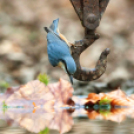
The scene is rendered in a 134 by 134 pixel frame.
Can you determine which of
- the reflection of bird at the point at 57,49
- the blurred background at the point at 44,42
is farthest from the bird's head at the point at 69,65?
the blurred background at the point at 44,42

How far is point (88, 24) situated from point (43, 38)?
4.18 m

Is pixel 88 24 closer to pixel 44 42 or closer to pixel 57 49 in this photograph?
pixel 57 49

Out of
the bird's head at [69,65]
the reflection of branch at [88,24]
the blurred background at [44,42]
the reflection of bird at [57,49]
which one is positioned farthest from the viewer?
the blurred background at [44,42]

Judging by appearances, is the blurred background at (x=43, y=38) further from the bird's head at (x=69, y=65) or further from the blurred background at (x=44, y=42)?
the bird's head at (x=69, y=65)

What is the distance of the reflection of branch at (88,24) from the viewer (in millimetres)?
2631

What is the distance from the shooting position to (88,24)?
263cm

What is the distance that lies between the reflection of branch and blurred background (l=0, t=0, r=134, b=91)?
12.1ft

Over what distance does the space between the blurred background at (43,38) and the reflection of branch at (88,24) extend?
12.1 feet

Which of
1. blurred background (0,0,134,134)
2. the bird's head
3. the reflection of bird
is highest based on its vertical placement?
blurred background (0,0,134,134)

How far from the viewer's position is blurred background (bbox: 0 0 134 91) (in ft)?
21.6

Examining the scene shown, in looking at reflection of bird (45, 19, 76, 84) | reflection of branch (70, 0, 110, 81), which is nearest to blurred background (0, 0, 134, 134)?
reflection of bird (45, 19, 76, 84)

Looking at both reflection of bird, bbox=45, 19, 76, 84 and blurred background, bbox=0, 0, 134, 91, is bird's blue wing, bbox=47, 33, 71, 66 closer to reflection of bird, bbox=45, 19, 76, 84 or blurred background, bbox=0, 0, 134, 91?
reflection of bird, bbox=45, 19, 76, 84

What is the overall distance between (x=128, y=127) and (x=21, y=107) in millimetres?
2166

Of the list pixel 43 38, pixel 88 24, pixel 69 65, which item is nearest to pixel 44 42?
pixel 43 38
